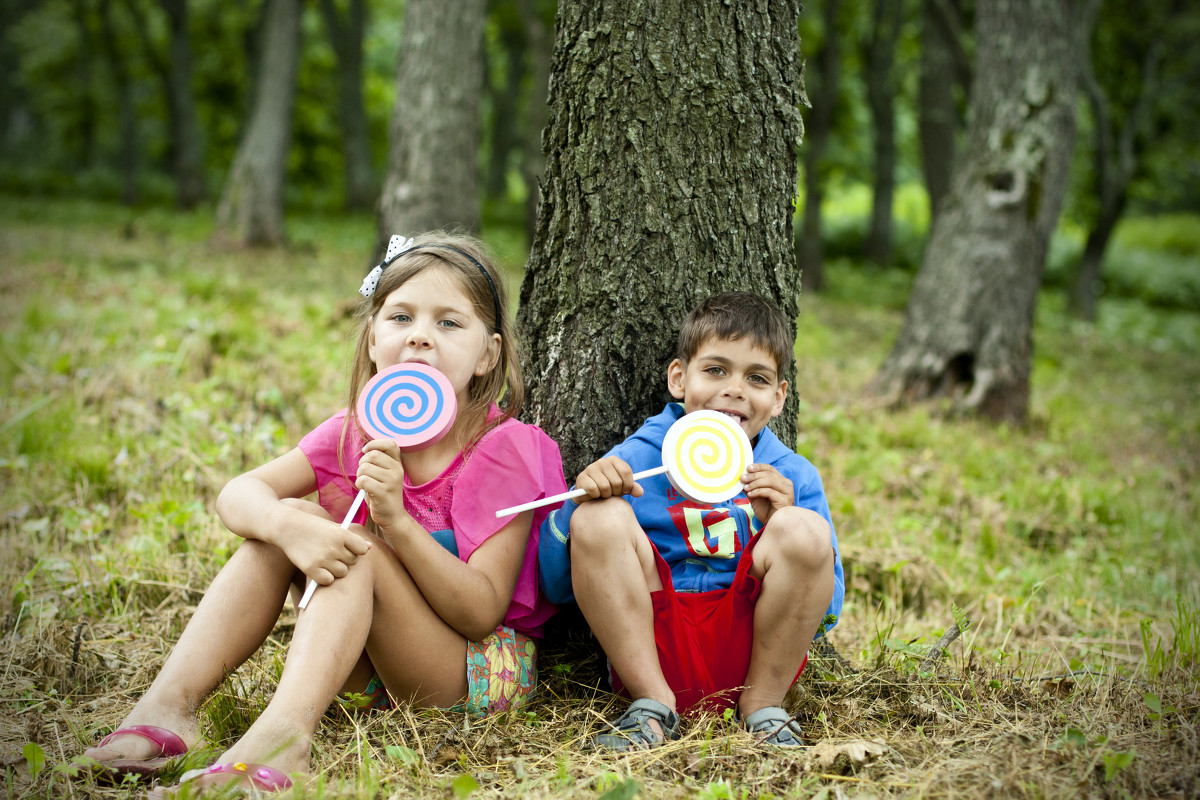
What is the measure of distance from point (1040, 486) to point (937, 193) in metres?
7.60

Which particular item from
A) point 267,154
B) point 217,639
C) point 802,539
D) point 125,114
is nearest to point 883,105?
point 267,154

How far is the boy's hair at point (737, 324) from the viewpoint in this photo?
235 cm

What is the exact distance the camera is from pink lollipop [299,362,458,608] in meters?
2.06

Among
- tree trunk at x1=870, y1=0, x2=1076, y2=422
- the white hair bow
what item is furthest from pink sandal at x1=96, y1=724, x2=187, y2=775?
tree trunk at x1=870, y1=0, x2=1076, y2=422

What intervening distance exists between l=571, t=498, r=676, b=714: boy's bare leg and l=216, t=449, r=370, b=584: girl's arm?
0.52 meters

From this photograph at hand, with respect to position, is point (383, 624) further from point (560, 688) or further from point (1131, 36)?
point (1131, 36)

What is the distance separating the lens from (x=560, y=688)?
2.37 meters

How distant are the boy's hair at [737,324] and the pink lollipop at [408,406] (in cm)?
72

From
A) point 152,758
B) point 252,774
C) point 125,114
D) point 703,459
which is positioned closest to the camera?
point 252,774

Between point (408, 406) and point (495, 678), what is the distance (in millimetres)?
730

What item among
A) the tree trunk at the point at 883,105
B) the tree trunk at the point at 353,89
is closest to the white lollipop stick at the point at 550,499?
the tree trunk at the point at 883,105

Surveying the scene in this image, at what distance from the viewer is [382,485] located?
1946 mm

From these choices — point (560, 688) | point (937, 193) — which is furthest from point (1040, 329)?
point (560, 688)

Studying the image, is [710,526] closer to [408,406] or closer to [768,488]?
[768,488]
